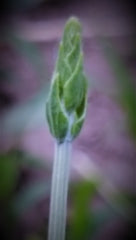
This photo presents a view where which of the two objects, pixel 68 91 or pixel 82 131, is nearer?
pixel 68 91

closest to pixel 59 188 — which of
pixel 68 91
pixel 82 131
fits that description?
pixel 68 91

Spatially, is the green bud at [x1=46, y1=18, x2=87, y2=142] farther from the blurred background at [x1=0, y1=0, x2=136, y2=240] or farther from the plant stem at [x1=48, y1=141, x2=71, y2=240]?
the blurred background at [x1=0, y1=0, x2=136, y2=240]

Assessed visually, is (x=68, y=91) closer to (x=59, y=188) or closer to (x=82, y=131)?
(x=59, y=188)

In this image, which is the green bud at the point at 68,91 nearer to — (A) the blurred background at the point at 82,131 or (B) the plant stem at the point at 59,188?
(B) the plant stem at the point at 59,188

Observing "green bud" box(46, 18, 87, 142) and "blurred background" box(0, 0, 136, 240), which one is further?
"blurred background" box(0, 0, 136, 240)

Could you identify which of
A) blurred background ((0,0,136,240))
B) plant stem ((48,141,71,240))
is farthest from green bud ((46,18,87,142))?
blurred background ((0,0,136,240))

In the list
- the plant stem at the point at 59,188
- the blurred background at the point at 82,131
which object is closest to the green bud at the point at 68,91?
the plant stem at the point at 59,188

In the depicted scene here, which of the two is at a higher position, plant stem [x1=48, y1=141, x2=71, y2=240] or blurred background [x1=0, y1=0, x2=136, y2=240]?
blurred background [x1=0, y1=0, x2=136, y2=240]

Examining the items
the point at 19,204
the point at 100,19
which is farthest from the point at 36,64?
the point at 100,19
